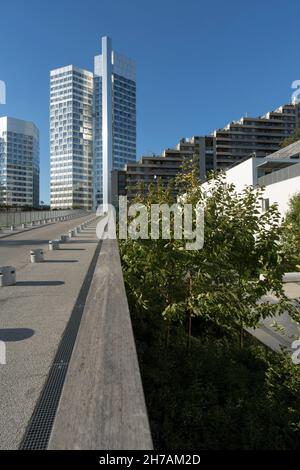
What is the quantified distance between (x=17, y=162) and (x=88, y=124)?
3401cm

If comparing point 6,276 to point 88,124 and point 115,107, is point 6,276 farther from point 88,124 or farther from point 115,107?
point 115,107

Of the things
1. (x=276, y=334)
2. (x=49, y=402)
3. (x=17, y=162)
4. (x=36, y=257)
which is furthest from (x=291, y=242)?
(x=17, y=162)

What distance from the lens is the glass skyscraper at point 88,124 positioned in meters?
135

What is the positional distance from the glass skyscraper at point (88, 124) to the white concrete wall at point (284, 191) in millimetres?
110871

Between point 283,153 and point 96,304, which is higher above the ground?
point 283,153

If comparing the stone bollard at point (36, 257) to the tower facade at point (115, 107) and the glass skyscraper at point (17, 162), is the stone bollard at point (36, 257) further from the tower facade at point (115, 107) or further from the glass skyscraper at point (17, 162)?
the glass skyscraper at point (17, 162)

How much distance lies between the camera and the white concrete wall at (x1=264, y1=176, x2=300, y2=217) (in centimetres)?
2156

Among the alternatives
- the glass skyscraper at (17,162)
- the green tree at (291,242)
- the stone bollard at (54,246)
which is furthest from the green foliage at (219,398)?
the glass skyscraper at (17,162)

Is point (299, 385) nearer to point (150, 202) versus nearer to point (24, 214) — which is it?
point (150, 202)

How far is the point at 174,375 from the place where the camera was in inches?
153

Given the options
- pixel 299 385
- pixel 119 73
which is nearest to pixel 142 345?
pixel 299 385

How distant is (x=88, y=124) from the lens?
14800cm
